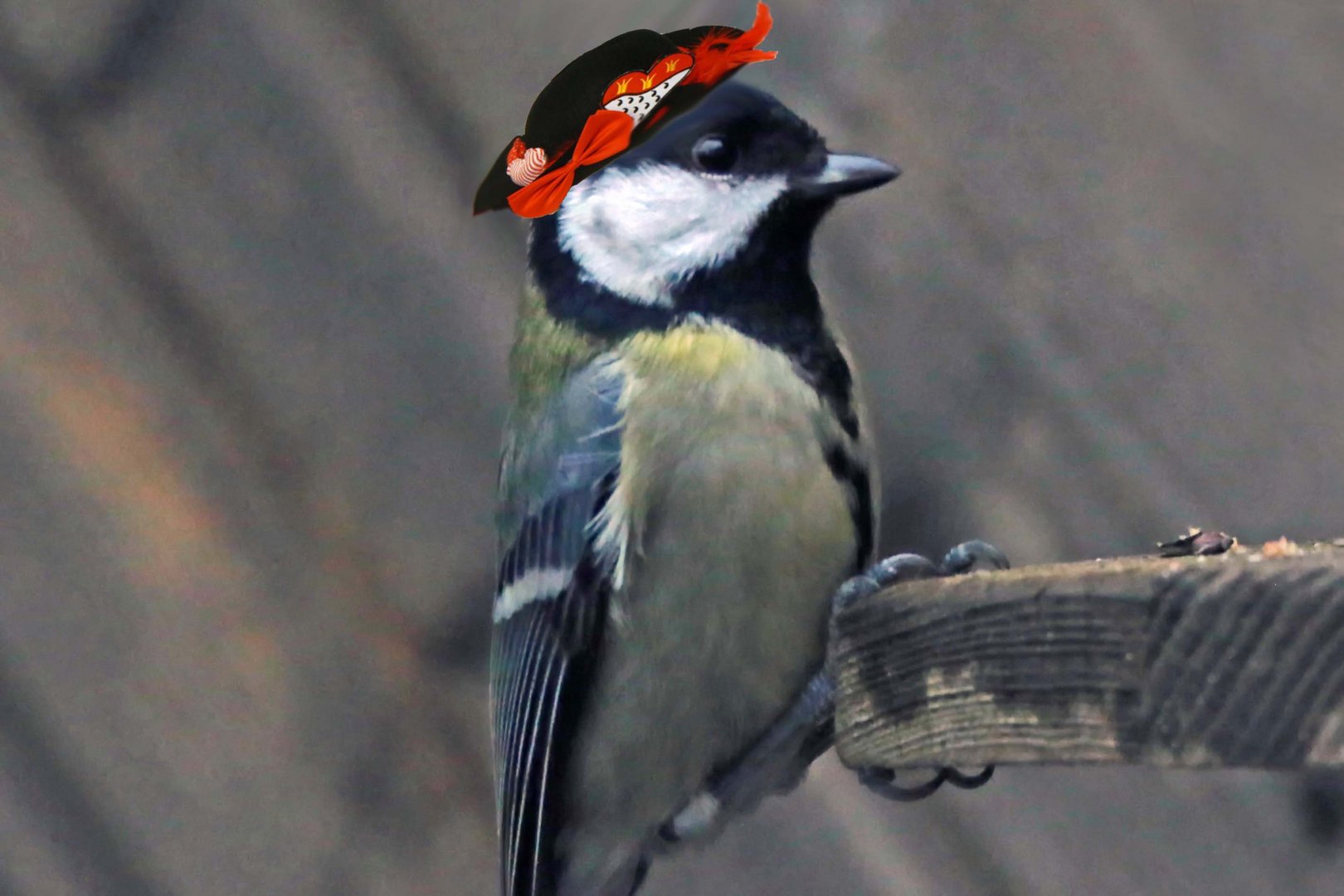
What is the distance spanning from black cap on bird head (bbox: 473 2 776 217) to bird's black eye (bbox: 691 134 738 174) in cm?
3

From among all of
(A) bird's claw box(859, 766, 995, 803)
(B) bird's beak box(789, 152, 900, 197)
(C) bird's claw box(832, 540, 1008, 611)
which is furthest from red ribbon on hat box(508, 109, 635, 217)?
(A) bird's claw box(859, 766, 995, 803)

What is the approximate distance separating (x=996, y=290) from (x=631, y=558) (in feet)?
1.11

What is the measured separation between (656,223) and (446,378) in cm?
27

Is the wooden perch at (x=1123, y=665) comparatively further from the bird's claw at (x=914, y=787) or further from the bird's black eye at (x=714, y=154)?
the bird's black eye at (x=714, y=154)

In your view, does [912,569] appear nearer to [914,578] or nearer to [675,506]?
[914,578]

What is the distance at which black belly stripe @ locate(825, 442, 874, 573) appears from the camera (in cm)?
92

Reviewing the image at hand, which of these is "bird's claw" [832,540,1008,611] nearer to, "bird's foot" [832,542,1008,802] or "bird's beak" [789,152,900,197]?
"bird's foot" [832,542,1008,802]

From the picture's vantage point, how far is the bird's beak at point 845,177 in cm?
94

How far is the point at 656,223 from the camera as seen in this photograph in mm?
1027

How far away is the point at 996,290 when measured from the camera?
1006 mm

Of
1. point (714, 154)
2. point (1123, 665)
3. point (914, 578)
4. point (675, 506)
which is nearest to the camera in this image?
point (1123, 665)

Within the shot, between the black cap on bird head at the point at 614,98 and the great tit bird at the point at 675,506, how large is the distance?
4cm

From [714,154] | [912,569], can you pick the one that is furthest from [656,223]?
[912,569]

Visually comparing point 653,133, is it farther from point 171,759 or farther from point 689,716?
point 171,759
